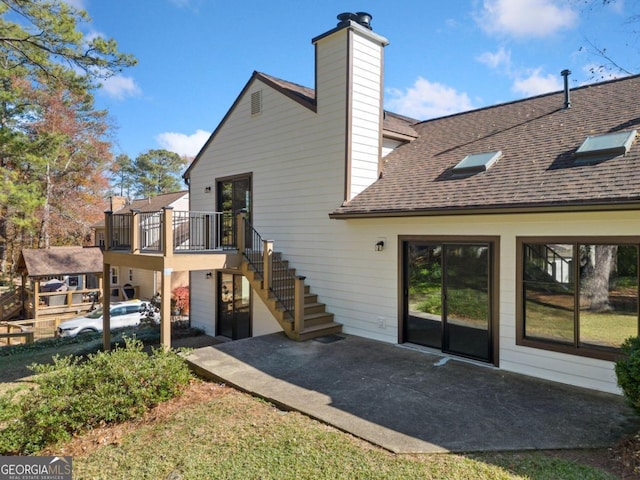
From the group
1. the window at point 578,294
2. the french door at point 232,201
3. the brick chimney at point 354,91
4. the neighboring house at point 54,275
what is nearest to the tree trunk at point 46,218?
the neighboring house at point 54,275

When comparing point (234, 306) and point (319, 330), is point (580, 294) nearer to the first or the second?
point (319, 330)

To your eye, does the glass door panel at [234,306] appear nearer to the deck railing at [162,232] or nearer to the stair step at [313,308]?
the deck railing at [162,232]

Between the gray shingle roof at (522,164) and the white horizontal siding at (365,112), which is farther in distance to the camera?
the white horizontal siding at (365,112)

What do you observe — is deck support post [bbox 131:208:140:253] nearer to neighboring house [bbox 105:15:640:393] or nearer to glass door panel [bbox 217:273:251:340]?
neighboring house [bbox 105:15:640:393]

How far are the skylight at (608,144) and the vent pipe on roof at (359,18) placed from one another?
5.53 m

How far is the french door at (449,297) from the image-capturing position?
6.61m

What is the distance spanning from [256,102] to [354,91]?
130 inches

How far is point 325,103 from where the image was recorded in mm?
9062

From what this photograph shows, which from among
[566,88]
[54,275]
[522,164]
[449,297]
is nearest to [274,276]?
[449,297]

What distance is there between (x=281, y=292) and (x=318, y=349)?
1902 mm

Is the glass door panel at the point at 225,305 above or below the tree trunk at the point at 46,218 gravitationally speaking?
below

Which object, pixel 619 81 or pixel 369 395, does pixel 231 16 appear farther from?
pixel 369 395

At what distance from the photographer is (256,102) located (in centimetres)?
1077

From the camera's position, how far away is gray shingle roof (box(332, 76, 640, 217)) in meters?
5.54
